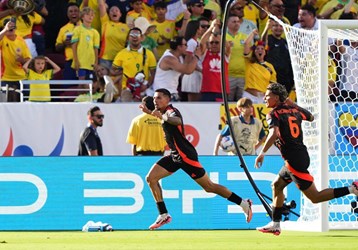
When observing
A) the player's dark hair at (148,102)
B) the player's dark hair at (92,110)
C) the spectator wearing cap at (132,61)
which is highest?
the spectator wearing cap at (132,61)

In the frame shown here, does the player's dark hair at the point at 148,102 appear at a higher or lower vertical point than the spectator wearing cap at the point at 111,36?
lower

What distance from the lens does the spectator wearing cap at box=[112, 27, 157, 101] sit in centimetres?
2008

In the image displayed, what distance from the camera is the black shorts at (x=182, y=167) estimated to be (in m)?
15.0

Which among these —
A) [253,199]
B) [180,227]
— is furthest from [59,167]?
[253,199]

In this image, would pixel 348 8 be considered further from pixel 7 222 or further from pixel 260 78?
pixel 7 222

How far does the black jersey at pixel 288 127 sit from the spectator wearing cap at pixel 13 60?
24.4 ft

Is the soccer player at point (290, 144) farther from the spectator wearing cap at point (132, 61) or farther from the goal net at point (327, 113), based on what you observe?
the spectator wearing cap at point (132, 61)

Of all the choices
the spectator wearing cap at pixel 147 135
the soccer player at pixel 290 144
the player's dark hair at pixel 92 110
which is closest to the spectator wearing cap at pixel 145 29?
the player's dark hair at pixel 92 110

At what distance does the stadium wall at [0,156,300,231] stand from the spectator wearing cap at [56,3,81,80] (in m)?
4.32

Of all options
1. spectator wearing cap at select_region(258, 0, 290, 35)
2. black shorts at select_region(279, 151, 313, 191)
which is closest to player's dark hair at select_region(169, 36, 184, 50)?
spectator wearing cap at select_region(258, 0, 290, 35)

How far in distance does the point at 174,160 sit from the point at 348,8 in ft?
24.6

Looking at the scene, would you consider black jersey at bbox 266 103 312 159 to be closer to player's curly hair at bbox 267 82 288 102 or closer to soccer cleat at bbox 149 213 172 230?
player's curly hair at bbox 267 82 288 102

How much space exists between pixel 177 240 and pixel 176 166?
239 centimetres

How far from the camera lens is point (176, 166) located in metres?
15.1
